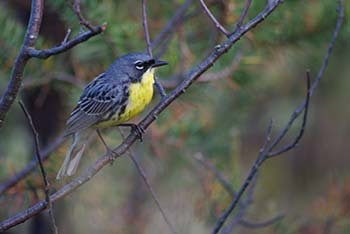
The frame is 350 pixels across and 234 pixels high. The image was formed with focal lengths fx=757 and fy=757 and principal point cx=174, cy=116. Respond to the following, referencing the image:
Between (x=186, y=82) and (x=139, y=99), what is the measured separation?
0.89 m

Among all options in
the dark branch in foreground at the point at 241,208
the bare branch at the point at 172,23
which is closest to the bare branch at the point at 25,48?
the dark branch in foreground at the point at 241,208

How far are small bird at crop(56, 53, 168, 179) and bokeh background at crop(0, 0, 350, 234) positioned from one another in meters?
0.18

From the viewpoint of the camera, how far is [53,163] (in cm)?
348

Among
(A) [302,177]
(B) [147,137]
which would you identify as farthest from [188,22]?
(A) [302,177]

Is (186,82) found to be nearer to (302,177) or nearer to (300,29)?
(300,29)

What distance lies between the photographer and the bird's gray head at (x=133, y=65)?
3264 millimetres

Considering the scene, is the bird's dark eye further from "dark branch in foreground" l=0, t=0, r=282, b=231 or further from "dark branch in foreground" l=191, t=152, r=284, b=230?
"dark branch in foreground" l=0, t=0, r=282, b=231

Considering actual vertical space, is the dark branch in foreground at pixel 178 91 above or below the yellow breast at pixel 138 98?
below

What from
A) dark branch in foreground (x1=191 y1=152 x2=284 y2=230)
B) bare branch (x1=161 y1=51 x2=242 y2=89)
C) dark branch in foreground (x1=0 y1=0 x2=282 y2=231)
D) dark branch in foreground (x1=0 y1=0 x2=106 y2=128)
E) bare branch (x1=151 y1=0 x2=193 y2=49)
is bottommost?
dark branch in foreground (x1=191 y1=152 x2=284 y2=230)

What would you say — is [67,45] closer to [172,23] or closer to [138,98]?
[138,98]

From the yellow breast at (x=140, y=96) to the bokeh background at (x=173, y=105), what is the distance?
232 mm

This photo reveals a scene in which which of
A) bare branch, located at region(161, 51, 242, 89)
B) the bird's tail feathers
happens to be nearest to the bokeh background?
bare branch, located at region(161, 51, 242, 89)

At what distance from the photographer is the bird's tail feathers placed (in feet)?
10.2

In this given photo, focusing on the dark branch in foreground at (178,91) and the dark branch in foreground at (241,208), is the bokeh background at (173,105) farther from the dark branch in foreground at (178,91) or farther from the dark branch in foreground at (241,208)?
the dark branch in foreground at (178,91)
